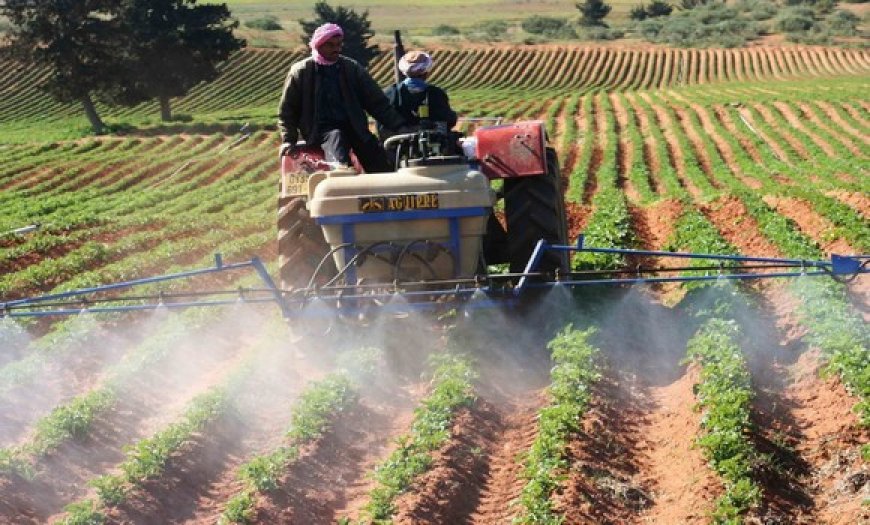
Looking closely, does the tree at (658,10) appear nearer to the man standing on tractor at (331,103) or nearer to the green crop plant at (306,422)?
the man standing on tractor at (331,103)

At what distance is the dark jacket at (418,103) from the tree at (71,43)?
3202 centimetres

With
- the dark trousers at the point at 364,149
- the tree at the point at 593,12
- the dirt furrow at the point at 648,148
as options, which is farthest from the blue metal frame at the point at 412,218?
the tree at the point at 593,12

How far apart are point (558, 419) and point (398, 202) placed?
206 cm

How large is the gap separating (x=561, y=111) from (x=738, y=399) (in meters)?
33.8

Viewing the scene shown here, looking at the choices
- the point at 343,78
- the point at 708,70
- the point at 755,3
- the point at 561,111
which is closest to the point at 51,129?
the point at 561,111

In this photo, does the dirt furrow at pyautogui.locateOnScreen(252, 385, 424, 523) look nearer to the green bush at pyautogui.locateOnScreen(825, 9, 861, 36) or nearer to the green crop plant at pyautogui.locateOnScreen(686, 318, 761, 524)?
the green crop plant at pyautogui.locateOnScreen(686, 318, 761, 524)

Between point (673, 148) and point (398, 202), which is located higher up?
point (398, 202)

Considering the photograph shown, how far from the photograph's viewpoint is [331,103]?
9.09 meters

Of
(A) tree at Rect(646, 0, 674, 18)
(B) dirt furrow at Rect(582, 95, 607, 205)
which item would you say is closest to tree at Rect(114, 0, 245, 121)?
(B) dirt furrow at Rect(582, 95, 607, 205)

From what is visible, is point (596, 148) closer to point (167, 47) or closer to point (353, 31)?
point (167, 47)

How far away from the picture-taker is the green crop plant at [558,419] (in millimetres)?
5977

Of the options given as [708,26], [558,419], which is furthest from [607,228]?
[708,26]

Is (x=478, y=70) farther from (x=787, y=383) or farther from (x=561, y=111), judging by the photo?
(x=787, y=383)

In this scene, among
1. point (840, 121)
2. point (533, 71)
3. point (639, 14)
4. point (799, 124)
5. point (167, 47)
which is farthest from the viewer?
point (639, 14)
